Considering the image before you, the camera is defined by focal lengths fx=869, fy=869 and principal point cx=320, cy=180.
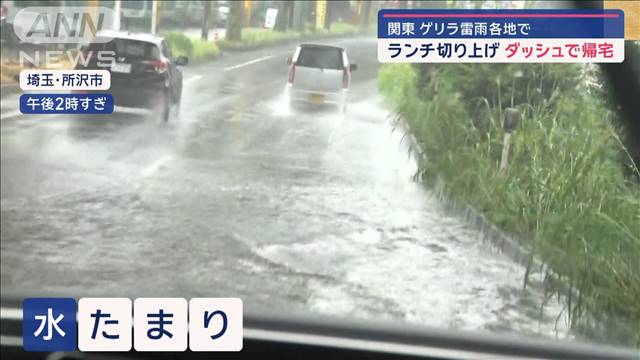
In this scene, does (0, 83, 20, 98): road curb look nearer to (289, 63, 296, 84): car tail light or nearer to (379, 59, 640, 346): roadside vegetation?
(289, 63, 296, 84): car tail light

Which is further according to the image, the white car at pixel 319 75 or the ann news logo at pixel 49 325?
the white car at pixel 319 75

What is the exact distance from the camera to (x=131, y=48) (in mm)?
1647

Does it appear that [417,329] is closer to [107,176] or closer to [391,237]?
[391,237]

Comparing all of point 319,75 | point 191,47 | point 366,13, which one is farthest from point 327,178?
point 366,13

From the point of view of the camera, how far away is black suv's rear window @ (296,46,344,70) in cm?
178

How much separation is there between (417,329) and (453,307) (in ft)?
2.00

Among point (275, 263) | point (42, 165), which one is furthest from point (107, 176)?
point (275, 263)

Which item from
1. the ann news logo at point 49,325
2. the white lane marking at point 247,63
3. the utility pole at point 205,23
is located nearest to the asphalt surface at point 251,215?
the white lane marking at point 247,63

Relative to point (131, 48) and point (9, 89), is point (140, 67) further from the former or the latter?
point (9, 89)

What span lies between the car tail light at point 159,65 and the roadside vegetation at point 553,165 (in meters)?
0.48

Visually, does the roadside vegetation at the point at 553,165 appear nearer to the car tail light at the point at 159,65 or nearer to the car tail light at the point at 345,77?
the car tail light at the point at 345,77

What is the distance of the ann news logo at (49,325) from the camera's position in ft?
4.30

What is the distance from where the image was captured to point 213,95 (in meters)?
2.26

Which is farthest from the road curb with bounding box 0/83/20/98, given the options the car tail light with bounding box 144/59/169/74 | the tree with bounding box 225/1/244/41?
the tree with bounding box 225/1/244/41
